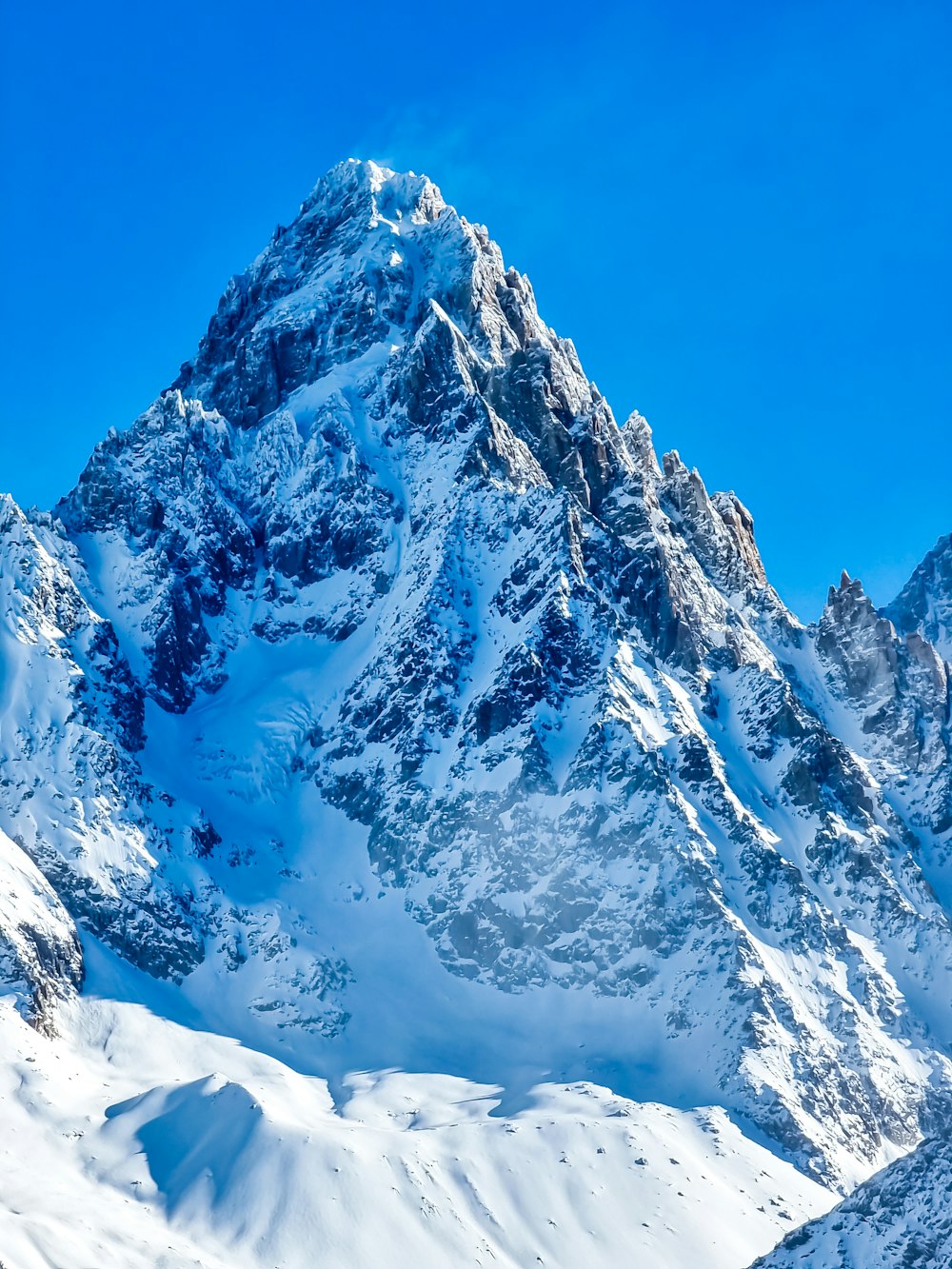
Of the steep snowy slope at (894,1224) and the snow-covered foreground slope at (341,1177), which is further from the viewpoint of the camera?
the snow-covered foreground slope at (341,1177)

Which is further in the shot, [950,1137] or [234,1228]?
[234,1228]

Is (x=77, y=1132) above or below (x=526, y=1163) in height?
below

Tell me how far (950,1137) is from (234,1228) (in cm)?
7922

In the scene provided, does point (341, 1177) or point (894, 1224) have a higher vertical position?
point (341, 1177)

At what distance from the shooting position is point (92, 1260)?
15662cm

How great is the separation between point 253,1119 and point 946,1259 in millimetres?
88894

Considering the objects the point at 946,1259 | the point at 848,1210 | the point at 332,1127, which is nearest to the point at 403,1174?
the point at 332,1127

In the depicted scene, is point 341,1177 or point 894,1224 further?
point 341,1177

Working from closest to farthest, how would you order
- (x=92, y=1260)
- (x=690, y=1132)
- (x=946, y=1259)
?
(x=946, y=1259) < (x=92, y=1260) < (x=690, y=1132)

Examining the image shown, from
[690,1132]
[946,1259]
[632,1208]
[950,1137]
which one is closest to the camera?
[946,1259]

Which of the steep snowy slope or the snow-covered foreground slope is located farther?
the snow-covered foreground slope

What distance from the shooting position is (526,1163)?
18675cm

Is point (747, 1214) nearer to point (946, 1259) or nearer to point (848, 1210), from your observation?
point (848, 1210)

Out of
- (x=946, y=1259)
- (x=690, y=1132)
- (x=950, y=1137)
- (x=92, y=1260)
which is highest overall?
(x=690, y=1132)
